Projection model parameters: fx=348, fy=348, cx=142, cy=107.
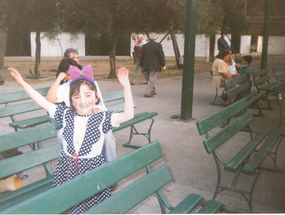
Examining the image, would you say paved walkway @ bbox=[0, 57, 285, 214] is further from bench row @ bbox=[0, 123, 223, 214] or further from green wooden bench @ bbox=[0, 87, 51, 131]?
bench row @ bbox=[0, 123, 223, 214]

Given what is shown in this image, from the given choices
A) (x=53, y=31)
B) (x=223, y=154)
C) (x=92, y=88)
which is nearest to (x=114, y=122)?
(x=92, y=88)

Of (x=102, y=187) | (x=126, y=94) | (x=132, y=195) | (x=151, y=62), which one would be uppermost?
(x=126, y=94)

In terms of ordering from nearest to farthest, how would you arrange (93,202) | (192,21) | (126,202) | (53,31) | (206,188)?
1. (126,202)
2. (93,202)
3. (206,188)
4. (192,21)
5. (53,31)

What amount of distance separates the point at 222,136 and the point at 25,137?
195 cm

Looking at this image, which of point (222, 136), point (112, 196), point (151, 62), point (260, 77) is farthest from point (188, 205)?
point (151, 62)

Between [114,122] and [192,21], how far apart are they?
15.2ft

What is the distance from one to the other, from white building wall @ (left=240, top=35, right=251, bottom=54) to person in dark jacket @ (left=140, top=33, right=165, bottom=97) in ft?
89.6

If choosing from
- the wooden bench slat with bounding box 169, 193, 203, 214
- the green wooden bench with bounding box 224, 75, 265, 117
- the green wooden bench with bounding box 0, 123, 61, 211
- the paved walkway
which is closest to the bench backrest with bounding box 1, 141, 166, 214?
the wooden bench slat with bounding box 169, 193, 203, 214

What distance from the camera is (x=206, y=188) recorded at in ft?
13.3

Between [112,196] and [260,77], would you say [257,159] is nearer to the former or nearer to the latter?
[112,196]

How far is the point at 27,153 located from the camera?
2908mm

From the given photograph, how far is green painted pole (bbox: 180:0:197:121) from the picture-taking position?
679 centimetres

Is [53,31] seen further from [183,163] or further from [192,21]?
[183,163]

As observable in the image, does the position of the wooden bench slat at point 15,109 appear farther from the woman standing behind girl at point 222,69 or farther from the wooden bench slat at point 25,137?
the woman standing behind girl at point 222,69
